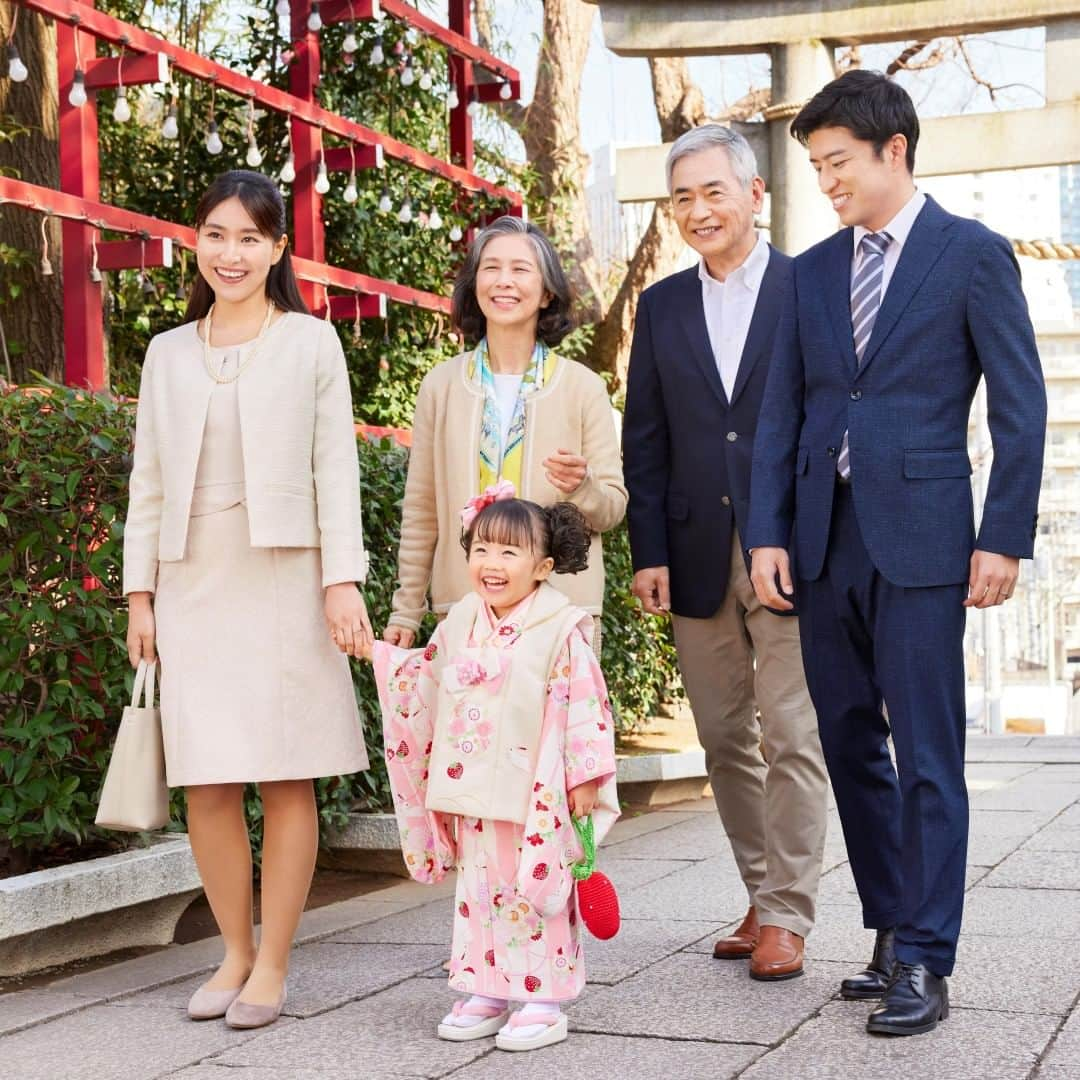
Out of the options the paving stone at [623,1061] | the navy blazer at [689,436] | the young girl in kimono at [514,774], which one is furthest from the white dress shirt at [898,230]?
the paving stone at [623,1061]

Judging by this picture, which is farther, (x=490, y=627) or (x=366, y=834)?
(x=366, y=834)

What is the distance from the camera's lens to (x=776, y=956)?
11.2 feet

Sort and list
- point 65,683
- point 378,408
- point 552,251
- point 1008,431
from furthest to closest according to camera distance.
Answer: point 378,408
point 65,683
point 552,251
point 1008,431

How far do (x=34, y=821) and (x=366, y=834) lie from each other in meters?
1.31

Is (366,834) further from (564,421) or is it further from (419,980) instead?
(564,421)

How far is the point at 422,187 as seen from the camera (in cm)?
996

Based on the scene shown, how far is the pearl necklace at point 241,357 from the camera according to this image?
3354mm

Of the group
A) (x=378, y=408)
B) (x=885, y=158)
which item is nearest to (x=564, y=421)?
(x=885, y=158)

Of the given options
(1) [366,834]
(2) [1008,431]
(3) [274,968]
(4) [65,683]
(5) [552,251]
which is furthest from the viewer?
(1) [366,834]

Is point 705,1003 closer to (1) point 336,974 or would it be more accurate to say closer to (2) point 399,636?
(1) point 336,974

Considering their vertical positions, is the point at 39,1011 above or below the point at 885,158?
below

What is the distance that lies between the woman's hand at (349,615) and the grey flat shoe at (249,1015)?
0.75 metres

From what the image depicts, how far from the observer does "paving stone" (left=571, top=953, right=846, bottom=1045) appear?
120 inches

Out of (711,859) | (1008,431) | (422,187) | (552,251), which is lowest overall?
(711,859)
